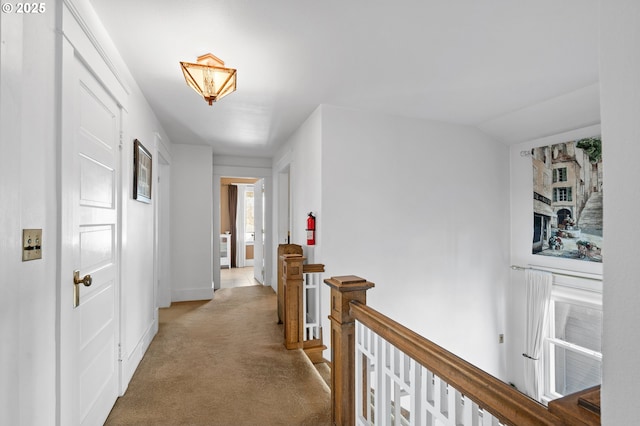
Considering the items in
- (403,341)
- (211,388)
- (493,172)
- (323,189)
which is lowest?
(211,388)

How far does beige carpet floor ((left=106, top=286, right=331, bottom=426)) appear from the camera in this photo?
2020 millimetres

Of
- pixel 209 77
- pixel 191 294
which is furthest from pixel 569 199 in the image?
pixel 191 294

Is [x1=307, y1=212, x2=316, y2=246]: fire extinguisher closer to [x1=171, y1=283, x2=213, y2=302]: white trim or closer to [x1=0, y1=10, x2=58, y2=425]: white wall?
[x1=0, y1=10, x2=58, y2=425]: white wall

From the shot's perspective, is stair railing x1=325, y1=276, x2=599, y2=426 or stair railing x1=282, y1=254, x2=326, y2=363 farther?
stair railing x1=282, y1=254, x2=326, y2=363

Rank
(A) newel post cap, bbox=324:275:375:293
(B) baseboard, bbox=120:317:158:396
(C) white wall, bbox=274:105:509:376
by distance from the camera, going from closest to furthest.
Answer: (A) newel post cap, bbox=324:275:375:293 < (B) baseboard, bbox=120:317:158:396 < (C) white wall, bbox=274:105:509:376

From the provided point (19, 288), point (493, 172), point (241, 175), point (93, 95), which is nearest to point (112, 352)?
point (19, 288)

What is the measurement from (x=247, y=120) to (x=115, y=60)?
5.39 feet

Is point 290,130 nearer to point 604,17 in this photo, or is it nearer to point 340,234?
point 340,234

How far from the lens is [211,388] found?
7.68ft

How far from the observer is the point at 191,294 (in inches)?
192

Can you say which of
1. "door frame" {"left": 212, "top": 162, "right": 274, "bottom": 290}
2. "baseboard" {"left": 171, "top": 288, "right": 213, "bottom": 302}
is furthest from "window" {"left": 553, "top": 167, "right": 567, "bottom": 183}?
"baseboard" {"left": 171, "top": 288, "right": 213, "bottom": 302}

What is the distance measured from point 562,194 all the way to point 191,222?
516 centimetres

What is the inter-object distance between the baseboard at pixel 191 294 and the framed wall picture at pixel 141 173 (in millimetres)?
2226

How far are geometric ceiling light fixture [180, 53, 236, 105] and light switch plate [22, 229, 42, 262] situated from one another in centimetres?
131
